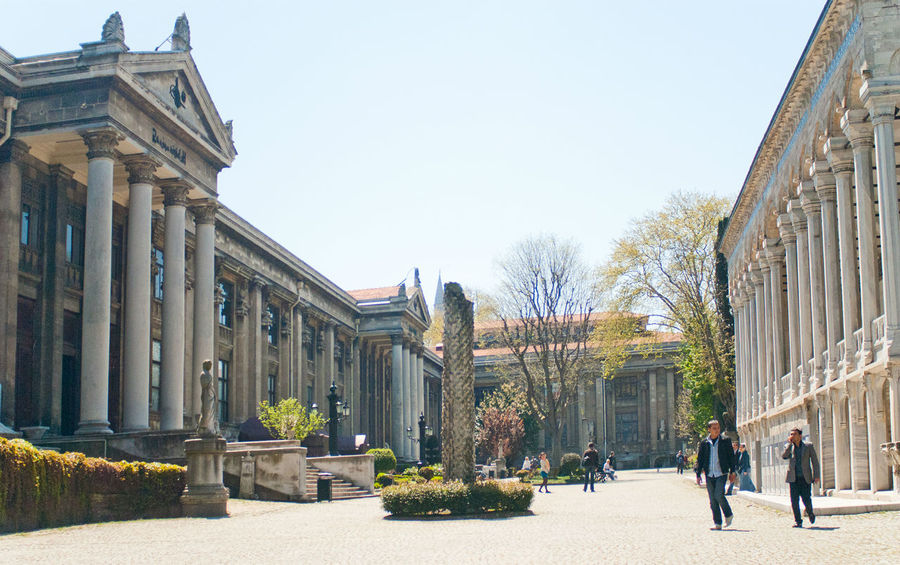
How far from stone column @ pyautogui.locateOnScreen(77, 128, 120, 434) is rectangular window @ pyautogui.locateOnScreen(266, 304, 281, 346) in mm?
22423

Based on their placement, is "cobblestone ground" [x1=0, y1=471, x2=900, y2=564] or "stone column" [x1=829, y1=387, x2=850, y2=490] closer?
"cobblestone ground" [x1=0, y1=471, x2=900, y2=564]

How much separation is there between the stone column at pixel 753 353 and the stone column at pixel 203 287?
64.3 ft

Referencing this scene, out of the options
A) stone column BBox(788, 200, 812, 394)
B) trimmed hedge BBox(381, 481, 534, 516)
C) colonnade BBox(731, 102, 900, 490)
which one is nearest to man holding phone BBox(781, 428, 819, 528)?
colonnade BBox(731, 102, 900, 490)

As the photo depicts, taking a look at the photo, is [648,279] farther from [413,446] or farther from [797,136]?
[413,446]

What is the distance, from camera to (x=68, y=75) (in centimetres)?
2747

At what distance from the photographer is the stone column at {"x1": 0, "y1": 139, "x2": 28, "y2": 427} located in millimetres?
26781

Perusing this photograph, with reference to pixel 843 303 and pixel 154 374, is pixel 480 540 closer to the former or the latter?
pixel 843 303

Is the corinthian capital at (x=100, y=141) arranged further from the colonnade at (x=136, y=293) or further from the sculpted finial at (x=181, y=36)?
the sculpted finial at (x=181, y=36)

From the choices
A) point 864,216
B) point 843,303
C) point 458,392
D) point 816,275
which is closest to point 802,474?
point 864,216

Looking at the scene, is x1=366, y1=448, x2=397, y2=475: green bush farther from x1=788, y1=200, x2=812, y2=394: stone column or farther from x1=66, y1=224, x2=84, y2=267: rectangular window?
x1=788, y1=200, x2=812, y2=394: stone column

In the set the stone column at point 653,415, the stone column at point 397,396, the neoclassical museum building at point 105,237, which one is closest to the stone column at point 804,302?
the neoclassical museum building at point 105,237

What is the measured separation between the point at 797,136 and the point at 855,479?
10129 millimetres

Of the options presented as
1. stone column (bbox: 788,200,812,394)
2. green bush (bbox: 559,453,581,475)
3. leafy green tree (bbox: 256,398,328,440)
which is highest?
stone column (bbox: 788,200,812,394)

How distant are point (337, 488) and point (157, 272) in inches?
408
